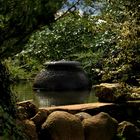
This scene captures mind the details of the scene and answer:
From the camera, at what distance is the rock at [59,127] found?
7.78m

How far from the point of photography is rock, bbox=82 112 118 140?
27.2 ft

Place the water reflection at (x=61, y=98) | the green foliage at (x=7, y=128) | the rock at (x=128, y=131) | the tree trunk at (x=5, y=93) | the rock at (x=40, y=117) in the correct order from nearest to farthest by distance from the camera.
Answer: the green foliage at (x=7, y=128) → the tree trunk at (x=5, y=93) → the rock at (x=40, y=117) → the rock at (x=128, y=131) → the water reflection at (x=61, y=98)

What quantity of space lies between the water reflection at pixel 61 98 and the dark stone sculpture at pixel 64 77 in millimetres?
230

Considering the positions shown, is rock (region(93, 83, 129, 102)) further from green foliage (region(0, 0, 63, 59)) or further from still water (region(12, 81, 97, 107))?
green foliage (region(0, 0, 63, 59))

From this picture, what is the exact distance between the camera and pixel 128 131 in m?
8.88

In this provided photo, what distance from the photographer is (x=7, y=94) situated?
18.8 feet

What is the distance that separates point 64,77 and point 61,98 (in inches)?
54.3

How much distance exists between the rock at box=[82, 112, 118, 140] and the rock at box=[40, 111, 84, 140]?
→ 39cm

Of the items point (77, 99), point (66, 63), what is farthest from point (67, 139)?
point (66, 63)

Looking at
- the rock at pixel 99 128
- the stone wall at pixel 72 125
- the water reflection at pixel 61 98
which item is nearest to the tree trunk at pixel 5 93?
the stone wall at pixel 72 125

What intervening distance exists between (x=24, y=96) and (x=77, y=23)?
31.8 feet

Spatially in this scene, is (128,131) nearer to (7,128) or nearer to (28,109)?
(28,109)

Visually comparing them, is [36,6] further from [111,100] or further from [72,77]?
[72,77]

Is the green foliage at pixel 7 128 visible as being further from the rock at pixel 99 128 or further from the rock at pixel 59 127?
the rock at pixel 99 128
